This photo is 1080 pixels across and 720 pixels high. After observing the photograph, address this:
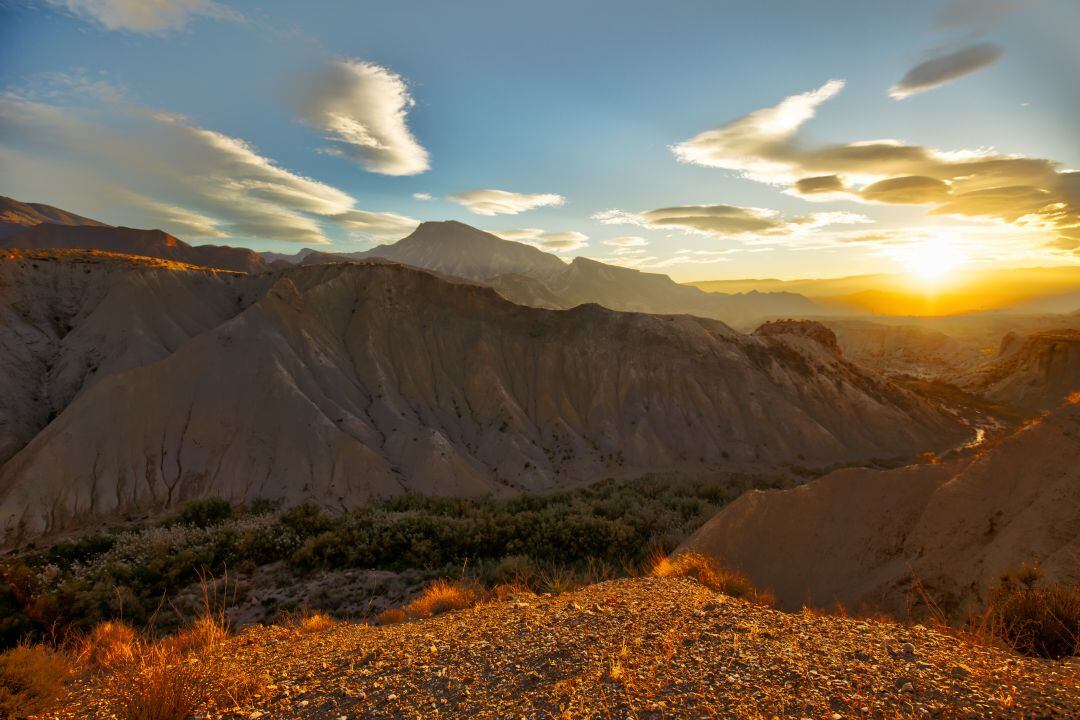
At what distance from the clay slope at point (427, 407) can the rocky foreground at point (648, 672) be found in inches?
1216

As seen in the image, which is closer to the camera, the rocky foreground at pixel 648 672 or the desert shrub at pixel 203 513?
the rocky foreground at pixel 648 672

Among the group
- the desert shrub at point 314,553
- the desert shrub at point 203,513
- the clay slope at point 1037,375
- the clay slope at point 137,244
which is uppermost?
the clay slope at point 137,244

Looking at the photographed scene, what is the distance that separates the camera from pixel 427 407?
45.3 m

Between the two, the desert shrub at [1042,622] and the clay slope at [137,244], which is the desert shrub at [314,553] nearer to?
the desert shrub at [1042,622]

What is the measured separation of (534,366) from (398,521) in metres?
34.1

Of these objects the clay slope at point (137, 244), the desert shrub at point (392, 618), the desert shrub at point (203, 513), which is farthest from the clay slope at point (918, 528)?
the clay slope at point (137, 244)

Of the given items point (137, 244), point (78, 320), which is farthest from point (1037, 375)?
point (137, 244)

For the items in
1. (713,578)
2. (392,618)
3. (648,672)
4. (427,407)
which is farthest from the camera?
(427,407)

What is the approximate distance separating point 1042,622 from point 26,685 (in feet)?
34.5

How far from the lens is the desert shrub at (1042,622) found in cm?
525

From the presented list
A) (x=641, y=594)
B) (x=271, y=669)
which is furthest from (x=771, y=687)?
(x=271, y=669)

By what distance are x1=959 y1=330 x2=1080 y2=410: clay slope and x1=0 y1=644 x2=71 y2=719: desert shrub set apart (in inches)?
3665

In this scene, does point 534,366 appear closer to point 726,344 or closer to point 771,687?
point 726,344

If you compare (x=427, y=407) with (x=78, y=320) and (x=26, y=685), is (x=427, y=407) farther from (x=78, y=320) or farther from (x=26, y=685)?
(x=26, y=685)
